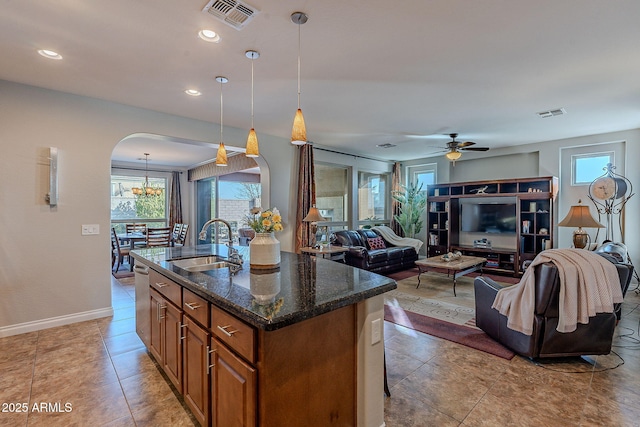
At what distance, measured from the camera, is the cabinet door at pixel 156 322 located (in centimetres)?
230

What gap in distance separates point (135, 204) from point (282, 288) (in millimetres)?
8128

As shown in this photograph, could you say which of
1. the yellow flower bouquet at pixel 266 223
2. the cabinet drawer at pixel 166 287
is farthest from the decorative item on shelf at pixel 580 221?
the cabinet drawer at pixel 166 287

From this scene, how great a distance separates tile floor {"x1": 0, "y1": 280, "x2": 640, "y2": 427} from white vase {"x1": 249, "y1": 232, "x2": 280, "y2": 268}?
3.56 feet

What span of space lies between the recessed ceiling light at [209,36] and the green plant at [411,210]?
6.12 metres

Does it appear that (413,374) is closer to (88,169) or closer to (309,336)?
(309,336)

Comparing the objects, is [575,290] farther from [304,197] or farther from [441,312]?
[304,197]

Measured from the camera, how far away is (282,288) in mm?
1650

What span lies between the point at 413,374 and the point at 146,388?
2094 mm

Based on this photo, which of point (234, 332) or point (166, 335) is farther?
point (166, 335)

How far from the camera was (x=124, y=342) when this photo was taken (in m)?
3.06

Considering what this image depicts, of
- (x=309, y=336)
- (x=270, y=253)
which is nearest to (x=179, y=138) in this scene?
(x=270, y=253)

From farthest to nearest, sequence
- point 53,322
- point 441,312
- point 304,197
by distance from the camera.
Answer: point 304,197, point 441,312, point 53,322

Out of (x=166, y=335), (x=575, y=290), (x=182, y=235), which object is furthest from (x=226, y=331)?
(x=182, y=235)

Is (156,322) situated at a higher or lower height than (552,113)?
lower
